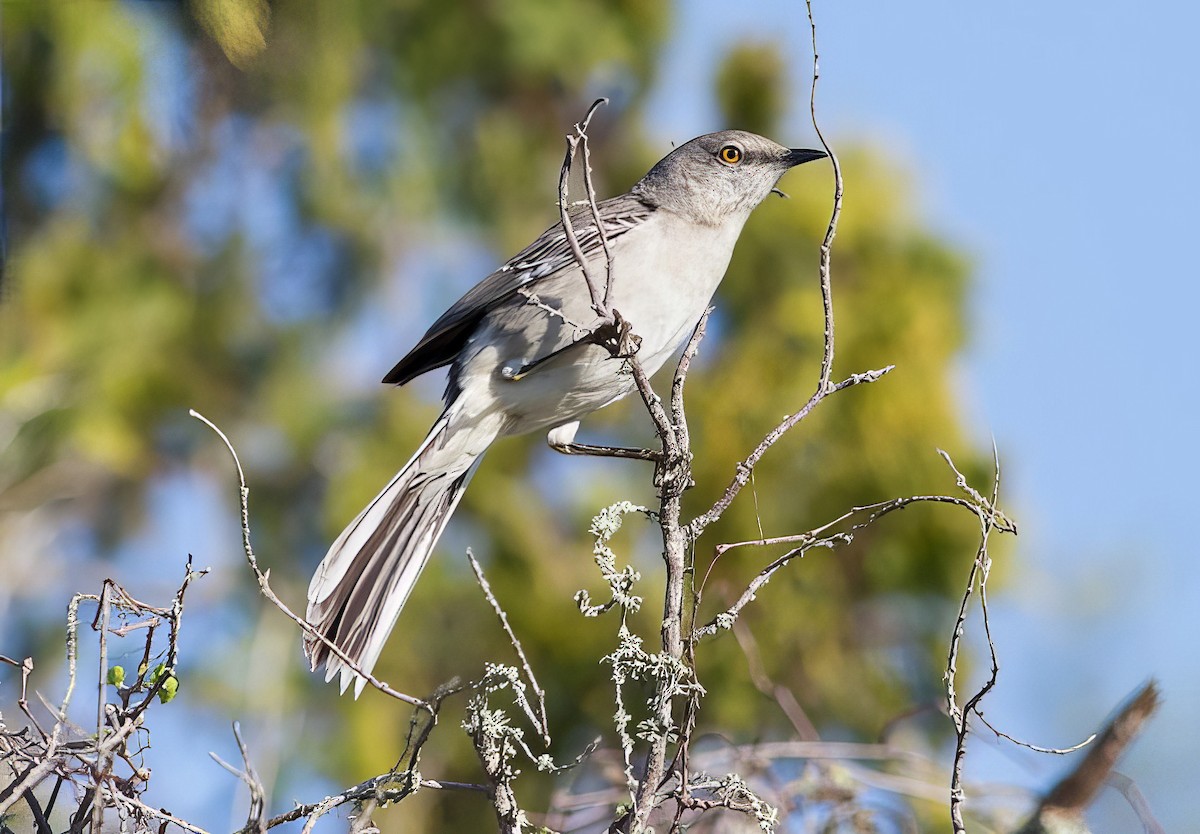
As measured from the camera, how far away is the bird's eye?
4059 mm

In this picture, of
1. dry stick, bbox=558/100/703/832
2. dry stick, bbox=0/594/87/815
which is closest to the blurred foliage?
dry stick, bbox=558/100/703/832

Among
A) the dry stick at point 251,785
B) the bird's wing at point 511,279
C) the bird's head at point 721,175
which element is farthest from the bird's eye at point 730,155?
the dry stick at point 251,785

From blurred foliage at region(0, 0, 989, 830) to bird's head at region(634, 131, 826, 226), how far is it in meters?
1.76

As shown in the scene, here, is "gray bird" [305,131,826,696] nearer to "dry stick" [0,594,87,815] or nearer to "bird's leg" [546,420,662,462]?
"bird's leg" [546,420,662,462]

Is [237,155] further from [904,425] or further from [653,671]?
Result: [653,671]

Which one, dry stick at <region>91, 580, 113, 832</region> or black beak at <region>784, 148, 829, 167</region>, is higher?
black beak at <region>784, 148, 829, 167</region>

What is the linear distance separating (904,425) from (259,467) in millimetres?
5055

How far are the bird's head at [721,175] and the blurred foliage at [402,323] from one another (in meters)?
1.76

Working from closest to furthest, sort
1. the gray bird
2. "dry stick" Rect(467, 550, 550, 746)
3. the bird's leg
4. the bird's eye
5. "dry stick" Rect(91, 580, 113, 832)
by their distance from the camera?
"dry stick" Rect(91, 580, 113, 832) < "dry stick" Rect(467, 550, 550, 746) < the gray bird < the bird's leg < the bird's eye

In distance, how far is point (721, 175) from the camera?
402cm

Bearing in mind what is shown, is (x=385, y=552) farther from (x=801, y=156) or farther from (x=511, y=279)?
(x=801, y=156)

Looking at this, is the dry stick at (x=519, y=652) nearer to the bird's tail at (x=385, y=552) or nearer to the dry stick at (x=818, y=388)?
the dry stick at (x=818, y=388)

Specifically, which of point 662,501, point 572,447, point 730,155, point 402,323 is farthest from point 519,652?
point 402,323

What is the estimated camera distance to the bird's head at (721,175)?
3.92 metres
